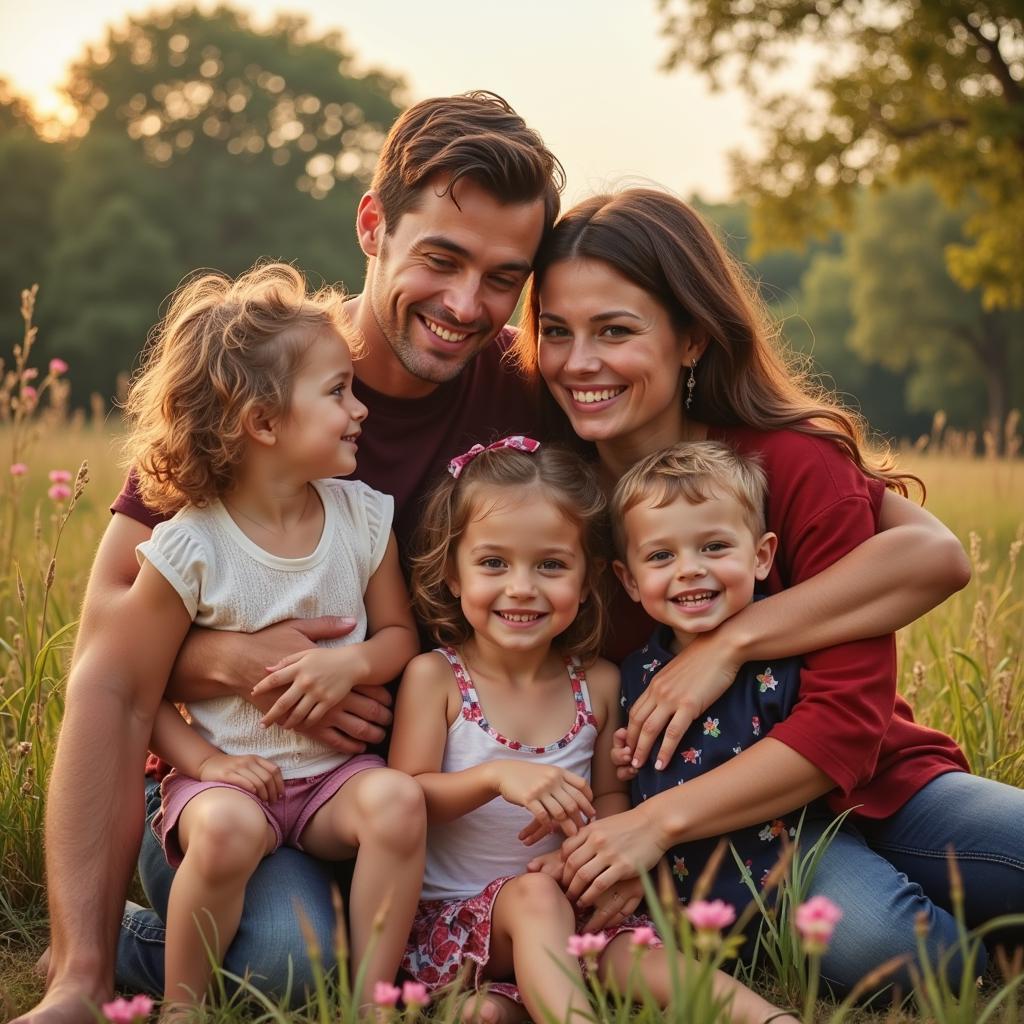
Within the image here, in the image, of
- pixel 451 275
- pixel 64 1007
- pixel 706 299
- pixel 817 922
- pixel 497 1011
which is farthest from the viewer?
pixel 451 275

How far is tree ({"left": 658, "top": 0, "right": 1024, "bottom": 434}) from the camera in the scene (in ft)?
45.1

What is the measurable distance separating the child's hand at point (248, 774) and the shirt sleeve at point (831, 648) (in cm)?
110

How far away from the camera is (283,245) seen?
3062cm

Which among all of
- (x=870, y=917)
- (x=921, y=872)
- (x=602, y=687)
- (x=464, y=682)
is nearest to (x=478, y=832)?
(x=464, y=682)

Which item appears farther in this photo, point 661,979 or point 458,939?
point 458,939

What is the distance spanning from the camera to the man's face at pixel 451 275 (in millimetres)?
3143

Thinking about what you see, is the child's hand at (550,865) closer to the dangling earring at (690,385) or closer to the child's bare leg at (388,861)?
the child's bare leg at (388,861)

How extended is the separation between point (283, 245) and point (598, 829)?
29.6 meters

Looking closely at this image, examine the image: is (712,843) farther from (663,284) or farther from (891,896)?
(663,284)

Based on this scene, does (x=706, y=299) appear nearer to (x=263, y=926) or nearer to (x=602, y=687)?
(x=602, y=687)

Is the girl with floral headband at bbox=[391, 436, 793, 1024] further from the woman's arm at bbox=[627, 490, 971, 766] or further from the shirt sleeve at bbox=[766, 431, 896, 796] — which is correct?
the shirt sleeve at bbox=[766, 431, 896, 796]

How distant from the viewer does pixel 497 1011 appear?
8.20 ft

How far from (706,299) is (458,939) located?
1641 mm

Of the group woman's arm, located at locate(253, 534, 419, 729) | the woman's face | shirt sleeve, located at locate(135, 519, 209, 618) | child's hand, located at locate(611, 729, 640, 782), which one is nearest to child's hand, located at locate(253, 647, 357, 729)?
woman's arm, located at locate(253, 534, 419, 729)
